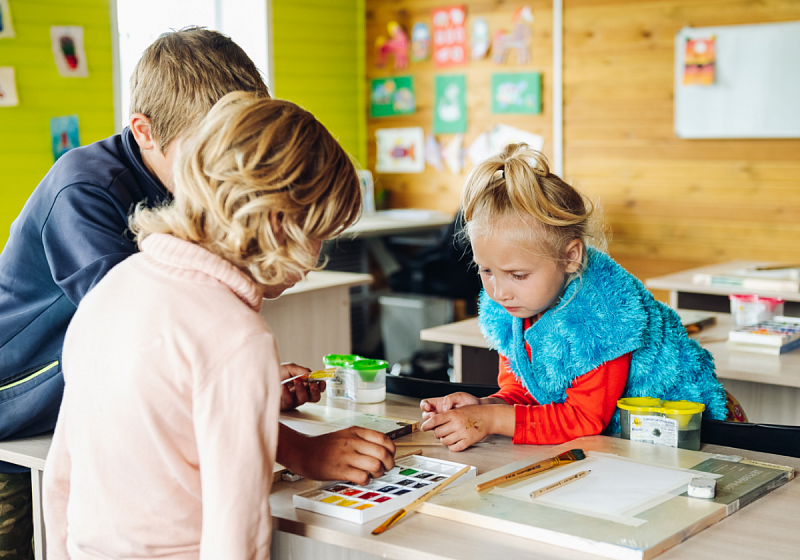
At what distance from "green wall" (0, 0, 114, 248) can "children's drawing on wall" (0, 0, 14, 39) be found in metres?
0.02

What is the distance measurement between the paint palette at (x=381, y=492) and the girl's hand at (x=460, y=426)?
0.26 feet

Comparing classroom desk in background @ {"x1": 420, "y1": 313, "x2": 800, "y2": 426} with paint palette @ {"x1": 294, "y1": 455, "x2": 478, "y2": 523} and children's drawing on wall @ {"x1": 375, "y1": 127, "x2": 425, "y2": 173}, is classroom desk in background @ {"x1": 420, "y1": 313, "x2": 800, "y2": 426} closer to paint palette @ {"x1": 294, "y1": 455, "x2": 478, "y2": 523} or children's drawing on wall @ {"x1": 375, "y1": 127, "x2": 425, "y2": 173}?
paint palette @ {"x1": 294, "y1": 455, "x2": 478, "y2": 523}

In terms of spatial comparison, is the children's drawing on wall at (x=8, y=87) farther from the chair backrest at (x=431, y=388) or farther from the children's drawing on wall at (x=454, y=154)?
the chair backrest at (x=431, y=388)

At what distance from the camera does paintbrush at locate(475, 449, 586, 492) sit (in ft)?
3.67

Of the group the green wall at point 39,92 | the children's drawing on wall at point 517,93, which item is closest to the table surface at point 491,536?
the green wall at point 39,92

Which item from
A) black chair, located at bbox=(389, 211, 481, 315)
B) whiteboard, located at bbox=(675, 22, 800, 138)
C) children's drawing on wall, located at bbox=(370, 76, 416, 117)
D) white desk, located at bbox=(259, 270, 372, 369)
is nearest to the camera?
white desk, located at bbox=(259, 270, 372, 369)

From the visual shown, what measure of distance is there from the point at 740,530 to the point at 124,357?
29.3 inches

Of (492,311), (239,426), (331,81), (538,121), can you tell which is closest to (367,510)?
(239,426)

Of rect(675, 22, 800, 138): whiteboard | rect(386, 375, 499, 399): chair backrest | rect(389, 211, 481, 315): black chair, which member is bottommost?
rect(389, 211, 481, 315): black chair

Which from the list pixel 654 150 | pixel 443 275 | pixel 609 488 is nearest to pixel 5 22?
pixel 443 275

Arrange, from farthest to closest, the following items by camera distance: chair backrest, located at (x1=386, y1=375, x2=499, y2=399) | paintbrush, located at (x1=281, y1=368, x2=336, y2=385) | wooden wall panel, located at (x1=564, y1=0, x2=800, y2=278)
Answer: wooden wall panel, located at (x1=564, y1=0, x2=800, y2=278)
chair backrest, located at (x1=386, y1=375, x2=499, y2=399)
paintbrush, located at (x1=281, y1=368, x2=336, y2=385)

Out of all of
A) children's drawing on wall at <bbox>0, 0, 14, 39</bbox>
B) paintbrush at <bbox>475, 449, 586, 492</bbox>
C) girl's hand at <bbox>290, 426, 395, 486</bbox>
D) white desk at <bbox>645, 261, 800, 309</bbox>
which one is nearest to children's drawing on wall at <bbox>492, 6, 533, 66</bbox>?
white desk at <bbox>645, 261, 800, 309</bbox>

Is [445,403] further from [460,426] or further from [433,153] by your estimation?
[433,153]

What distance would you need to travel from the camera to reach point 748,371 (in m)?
2.01
